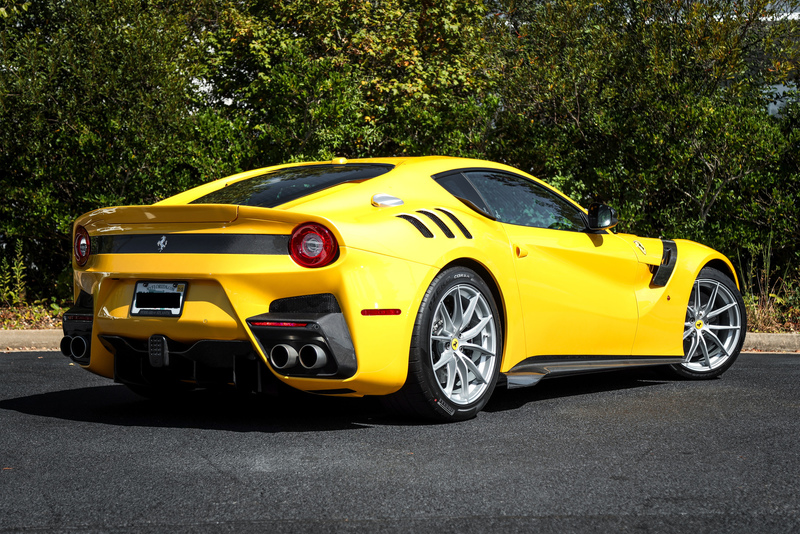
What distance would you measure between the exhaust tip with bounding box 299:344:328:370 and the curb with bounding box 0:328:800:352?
546cm

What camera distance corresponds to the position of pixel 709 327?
661cm

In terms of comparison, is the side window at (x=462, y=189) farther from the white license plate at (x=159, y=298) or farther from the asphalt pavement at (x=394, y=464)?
the white license plate at (x=159, y=298)

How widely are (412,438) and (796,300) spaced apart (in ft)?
24.2

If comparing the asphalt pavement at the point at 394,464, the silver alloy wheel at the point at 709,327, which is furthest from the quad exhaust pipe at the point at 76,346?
the silver alloy wheel at the point at 709,327

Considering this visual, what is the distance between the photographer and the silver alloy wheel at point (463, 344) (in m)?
4.69

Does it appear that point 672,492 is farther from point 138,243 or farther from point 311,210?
point 138,243

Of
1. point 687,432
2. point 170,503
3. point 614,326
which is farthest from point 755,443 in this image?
point 170,503

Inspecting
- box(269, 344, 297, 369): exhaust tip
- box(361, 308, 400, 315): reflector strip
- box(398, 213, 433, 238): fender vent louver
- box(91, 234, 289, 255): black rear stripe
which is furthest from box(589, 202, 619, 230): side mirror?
box(269, 344, 297, 369): exhaust tip

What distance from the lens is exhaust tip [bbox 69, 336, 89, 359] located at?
4.78 metres

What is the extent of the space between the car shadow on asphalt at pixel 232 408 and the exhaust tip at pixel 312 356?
0.47 m

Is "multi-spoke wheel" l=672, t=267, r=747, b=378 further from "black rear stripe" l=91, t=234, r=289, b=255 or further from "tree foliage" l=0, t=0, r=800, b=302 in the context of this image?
"tree foliage" l=0, t=0, r=800, b=302

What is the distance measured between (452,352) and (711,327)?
2.77 meters

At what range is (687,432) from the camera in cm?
457

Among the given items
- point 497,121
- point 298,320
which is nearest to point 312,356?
point 298,320
